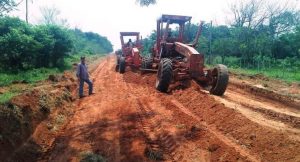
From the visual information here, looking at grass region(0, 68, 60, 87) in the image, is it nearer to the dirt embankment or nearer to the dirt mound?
the dirt mound

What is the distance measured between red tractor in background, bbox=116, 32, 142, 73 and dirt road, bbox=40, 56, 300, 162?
9230 millimetres

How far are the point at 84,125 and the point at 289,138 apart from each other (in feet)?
15.8

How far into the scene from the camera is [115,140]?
24.6 ft

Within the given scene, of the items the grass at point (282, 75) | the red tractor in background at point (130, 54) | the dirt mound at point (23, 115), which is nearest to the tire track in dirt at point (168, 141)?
the dirt mound at point (23, 115)

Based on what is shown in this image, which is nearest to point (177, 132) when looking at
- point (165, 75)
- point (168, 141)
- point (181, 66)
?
point (168, 141)

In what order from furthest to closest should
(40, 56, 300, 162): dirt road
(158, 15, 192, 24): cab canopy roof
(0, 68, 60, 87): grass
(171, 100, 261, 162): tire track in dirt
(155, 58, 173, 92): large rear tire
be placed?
(0, 68, 60, 87): grass < (158, 15, 192, 24): cab canopy roof < (155, 58, 173, 92): large rear tire < (40, 56, 300, 162): dirt road < (171, 100, 261, 162): tire track in dirt

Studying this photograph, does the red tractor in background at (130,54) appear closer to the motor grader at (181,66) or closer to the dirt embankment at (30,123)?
the motor grader at (181,66)

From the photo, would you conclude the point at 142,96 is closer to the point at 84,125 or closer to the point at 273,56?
the point at 84,125

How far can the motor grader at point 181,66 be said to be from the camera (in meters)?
12.1

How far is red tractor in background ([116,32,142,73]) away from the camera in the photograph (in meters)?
20.6

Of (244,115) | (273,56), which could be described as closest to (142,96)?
(244,115)

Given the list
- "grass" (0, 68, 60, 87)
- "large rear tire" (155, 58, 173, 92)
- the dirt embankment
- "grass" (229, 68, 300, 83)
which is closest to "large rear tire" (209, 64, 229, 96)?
"large rear tire" (155, 58, 173, 92)

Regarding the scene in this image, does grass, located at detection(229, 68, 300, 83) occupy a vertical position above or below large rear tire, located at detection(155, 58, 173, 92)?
below

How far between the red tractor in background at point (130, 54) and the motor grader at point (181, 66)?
5.19 m
